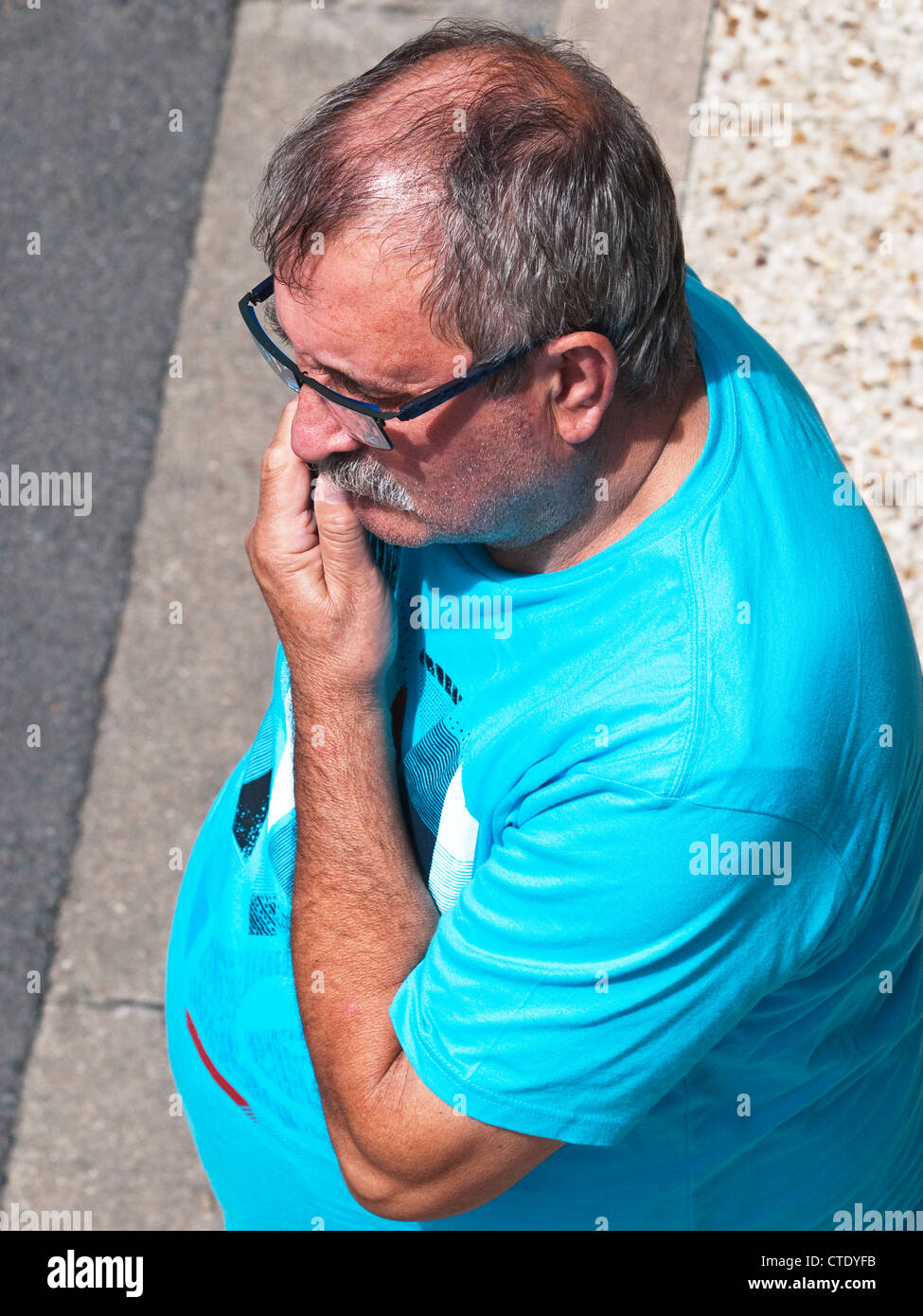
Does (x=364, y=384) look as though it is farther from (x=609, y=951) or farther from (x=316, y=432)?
(x=609, y=951)

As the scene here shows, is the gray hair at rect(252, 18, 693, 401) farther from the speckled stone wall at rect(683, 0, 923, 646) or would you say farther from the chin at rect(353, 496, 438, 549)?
the speckled stone wall at rect(683, 0, 923, 646)

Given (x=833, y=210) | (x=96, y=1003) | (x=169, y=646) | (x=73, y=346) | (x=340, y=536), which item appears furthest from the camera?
(x=73, y=346)

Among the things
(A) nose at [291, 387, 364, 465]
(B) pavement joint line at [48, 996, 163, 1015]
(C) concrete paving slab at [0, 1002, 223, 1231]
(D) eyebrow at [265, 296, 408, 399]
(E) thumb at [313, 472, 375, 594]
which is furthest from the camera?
(B) pavement joint line at [48, 996, 163, 1015]

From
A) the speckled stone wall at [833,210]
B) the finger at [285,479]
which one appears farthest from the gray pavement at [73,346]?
the finger at [285,479]

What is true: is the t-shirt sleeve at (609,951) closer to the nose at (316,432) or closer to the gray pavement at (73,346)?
the nose at (316,432)

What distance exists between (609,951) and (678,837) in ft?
0.54

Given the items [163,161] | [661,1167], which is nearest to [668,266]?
[661,1167]

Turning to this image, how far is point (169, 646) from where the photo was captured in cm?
407

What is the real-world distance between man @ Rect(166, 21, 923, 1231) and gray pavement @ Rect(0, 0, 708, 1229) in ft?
6.30

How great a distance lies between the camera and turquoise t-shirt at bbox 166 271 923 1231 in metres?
1.51

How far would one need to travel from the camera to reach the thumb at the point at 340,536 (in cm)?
186

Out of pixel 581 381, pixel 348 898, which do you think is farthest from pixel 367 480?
pixel 348 898

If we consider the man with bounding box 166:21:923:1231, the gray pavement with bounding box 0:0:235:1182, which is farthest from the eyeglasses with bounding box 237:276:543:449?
the gray pavement with bounding box 0:0:235:1182

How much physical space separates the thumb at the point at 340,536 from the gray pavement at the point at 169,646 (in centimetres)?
217
